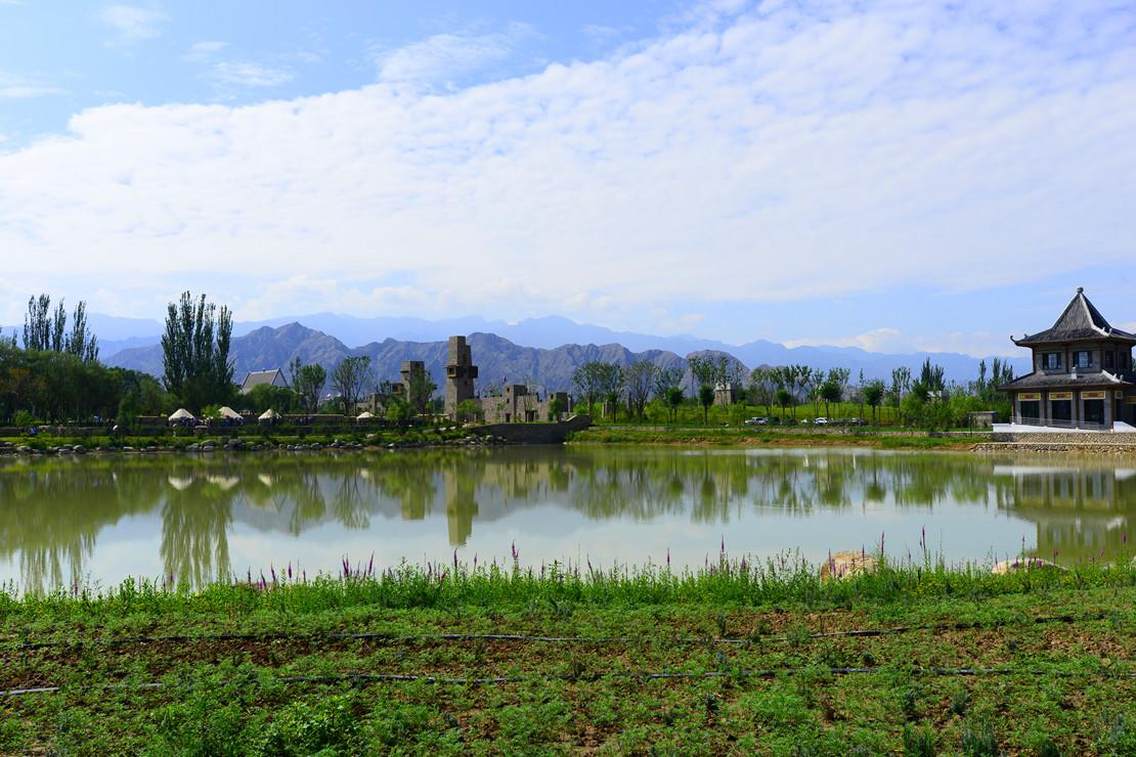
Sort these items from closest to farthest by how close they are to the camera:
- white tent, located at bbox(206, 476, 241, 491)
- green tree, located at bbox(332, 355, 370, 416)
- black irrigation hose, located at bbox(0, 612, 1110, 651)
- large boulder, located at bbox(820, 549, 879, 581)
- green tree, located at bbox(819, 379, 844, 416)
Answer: black irrigation hose, located at bbox(0, 612, 1110, 651), large boulder, located at bbox(820, 549, 879, 581), white tent, located at bbox(206, 476, 241, 491), green tree, located at bbox(819, 379, 844, 416), green tree, located at bbox(332, 355, 370, 416)

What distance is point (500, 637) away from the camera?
6.74 meters

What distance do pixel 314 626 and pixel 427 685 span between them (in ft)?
6.43

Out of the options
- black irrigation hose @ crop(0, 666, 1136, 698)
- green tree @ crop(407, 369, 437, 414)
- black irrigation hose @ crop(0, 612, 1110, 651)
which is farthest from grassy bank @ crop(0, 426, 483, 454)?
black irrigation hose @ crop(0, 666, 1136, 698)

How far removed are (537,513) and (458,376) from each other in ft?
165

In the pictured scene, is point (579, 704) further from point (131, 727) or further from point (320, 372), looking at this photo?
point (320, 372)

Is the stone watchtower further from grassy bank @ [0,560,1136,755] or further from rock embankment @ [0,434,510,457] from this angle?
grassy bank @ [0,560,1136,755]

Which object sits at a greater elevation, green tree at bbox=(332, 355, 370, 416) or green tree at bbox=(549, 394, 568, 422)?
green tree at bbox=(332, 355, 370, 416)

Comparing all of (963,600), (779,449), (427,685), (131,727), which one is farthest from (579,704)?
(779,449)

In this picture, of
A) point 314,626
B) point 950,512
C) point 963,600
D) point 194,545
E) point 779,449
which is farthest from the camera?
point 779,449

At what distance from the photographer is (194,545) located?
14.9m

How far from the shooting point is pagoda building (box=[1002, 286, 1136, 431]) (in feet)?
126

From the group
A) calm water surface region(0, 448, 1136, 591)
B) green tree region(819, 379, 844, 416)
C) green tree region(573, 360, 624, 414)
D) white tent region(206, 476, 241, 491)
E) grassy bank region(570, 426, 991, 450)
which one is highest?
green tree region(573, 360, 624, 414)

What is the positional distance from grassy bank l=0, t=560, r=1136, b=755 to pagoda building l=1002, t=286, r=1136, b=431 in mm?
35353

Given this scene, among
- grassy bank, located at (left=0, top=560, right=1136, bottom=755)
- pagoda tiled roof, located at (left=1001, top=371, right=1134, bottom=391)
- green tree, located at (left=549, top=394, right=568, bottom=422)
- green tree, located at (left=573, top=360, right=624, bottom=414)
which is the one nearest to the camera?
grassy bank, located at (left=0, top=560, right=1136, bottom=755)
